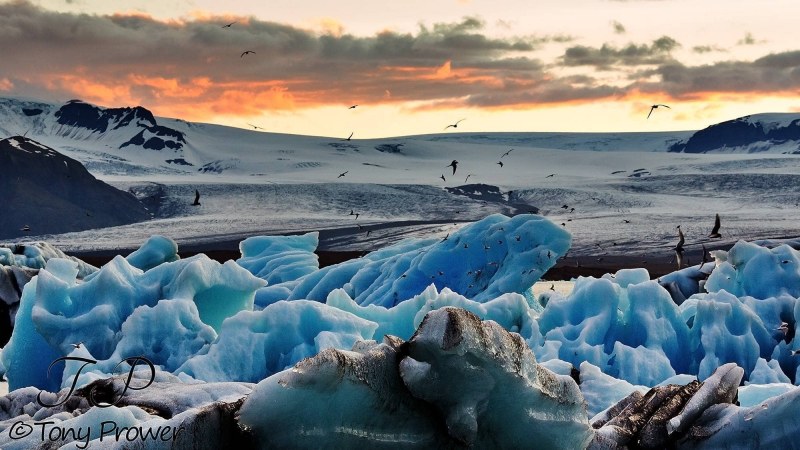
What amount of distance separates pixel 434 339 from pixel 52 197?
179 ft

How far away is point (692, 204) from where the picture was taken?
50.5 metres

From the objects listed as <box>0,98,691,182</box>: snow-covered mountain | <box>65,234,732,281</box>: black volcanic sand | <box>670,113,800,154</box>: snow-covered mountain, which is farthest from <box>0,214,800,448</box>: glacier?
<box>670,113,800,154</box>: snow-covered mountain

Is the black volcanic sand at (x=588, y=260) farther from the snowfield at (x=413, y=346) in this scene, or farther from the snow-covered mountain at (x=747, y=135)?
the snow-covered mountain at (x=747, y=135)

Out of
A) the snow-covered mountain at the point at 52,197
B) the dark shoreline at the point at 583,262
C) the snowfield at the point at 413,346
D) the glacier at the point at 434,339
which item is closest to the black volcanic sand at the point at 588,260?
the dark shoreline at the point at 583,262

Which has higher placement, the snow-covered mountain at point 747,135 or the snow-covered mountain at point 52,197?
the snow-covered mountain at point 747,135

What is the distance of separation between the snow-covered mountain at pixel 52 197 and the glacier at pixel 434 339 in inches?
1373

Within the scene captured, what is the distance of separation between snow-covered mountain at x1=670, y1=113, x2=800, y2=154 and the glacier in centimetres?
7452

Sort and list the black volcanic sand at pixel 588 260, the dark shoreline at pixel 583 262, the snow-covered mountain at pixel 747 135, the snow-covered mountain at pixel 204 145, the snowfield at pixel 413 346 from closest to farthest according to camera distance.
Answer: the snowfield at pixel 413 346 < the dark shoreline at pixel 583 262 < the black volcanic sand at pixel 588 260 < the snow-covered mountain at pixel 204 145 < the snow-covered mountain at pixel 747 135

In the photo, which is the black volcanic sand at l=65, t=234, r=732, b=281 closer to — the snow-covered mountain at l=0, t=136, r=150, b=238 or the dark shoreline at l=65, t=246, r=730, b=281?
the dark shoreline at l=65, t=246, r=730, b=281

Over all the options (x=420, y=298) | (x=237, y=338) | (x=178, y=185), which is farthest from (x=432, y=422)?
(x=178, y=185)

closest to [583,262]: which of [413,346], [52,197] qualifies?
[52,197]

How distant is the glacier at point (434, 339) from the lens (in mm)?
3652

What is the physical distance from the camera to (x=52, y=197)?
54.7 metres

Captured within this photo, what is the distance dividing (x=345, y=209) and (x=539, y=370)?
48816 millimetres
